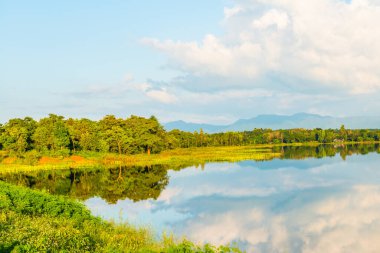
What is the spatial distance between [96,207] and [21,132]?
57.3 m

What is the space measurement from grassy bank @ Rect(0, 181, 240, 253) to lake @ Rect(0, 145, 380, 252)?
6.04 meters

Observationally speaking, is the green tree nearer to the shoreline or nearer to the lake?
the shoreline

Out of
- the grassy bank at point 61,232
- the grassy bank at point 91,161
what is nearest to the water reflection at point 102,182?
the grassy bank at point 91,161

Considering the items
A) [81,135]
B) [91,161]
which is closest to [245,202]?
[91,161]

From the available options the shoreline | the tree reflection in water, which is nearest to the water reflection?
the tree reflection in water

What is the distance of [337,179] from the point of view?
6309 cm

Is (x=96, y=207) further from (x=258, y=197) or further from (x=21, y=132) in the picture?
(x=21, y=132)

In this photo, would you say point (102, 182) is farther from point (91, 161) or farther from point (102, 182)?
point (91, 161)

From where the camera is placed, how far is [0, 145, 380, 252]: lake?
29.0 metres

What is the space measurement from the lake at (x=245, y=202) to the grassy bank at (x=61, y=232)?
19.8 feet

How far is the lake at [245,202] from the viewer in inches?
1140

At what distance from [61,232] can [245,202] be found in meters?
28.8

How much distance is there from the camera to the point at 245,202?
146ft

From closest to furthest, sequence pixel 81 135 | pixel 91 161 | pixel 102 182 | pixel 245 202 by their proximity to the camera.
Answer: pixel 245 202, pixel 102 182, pixel 91 161, pixel 81 135
